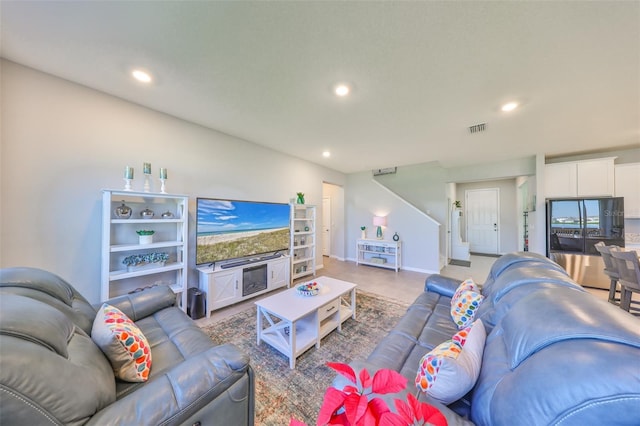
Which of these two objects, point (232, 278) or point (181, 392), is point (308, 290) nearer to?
point (232, 278)

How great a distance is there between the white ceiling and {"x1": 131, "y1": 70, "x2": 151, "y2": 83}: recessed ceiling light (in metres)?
0.07

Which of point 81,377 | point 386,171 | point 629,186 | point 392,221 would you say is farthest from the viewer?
point 386,171

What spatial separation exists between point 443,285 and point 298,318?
1671 millimetres

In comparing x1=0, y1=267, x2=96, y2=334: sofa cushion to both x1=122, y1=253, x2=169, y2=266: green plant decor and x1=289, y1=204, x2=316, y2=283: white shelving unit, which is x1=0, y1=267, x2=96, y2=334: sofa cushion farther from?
x1=289, y1=204, x2=316, y2=283: white shelving unit

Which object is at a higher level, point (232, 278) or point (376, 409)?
point (376, 409)

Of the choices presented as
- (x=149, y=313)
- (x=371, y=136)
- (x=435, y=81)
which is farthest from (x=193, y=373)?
(x=371, y=136)

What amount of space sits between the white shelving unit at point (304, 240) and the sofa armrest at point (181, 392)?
319 cm

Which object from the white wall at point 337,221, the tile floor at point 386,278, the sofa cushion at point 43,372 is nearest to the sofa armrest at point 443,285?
the tile floor at point 386,278

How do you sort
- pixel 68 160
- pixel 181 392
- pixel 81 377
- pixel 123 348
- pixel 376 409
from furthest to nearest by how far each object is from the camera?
pixel 68 160
pixel 123 348
pixel 181 392
pixel 81 377
pixel 376 409

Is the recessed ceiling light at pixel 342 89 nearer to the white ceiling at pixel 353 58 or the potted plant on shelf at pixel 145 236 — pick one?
the white ceiling at pixel 353 58

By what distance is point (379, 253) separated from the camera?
209 inches

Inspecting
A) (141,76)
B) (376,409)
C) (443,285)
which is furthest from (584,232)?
(141,76)

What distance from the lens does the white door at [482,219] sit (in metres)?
6.42

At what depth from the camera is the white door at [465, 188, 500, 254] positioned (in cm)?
642
